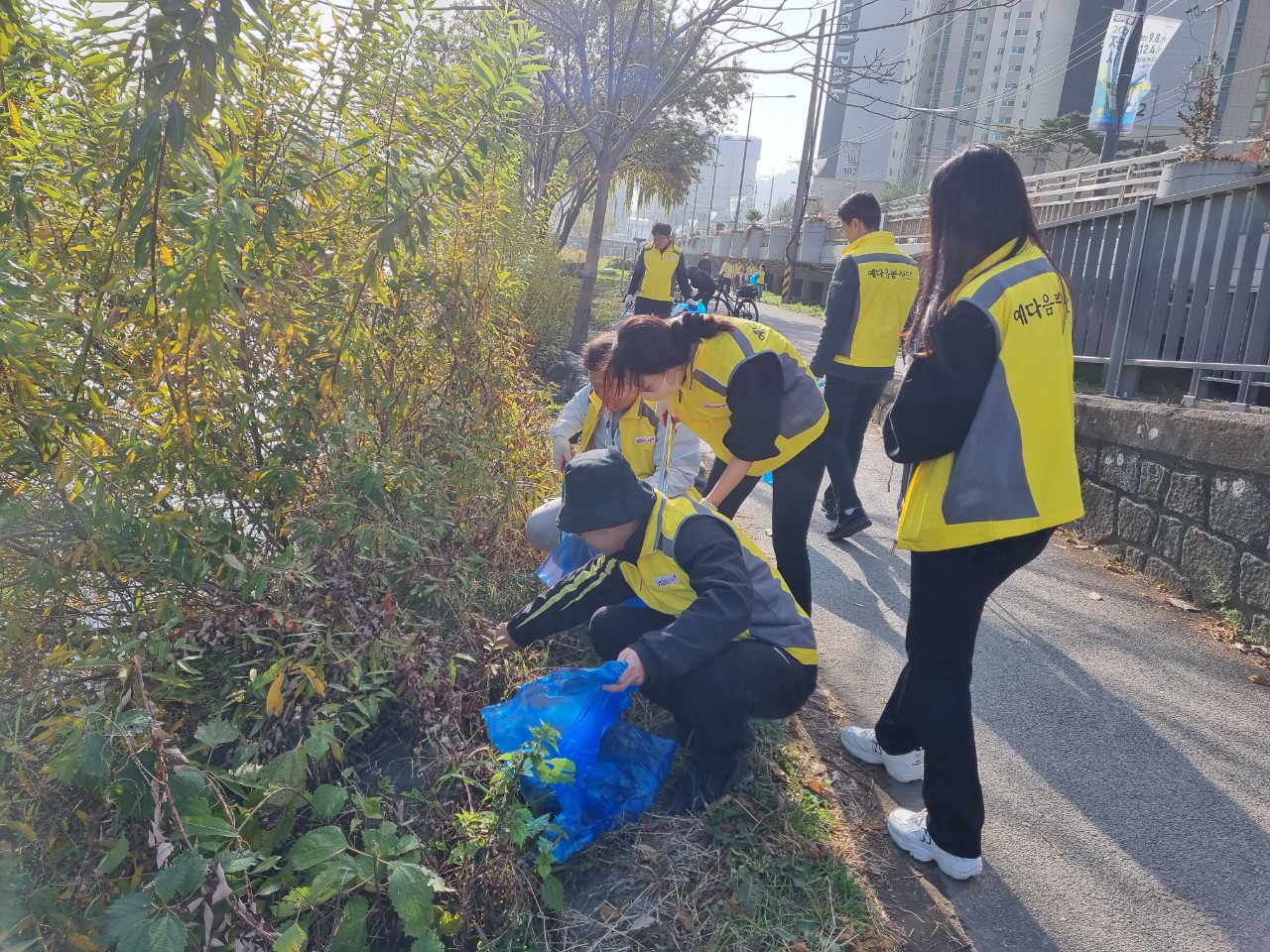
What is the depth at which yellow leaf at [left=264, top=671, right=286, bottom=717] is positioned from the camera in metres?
2.22

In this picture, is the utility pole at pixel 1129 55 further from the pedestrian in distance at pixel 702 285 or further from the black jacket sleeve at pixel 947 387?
the black jacket sleeve at pixel 947 387

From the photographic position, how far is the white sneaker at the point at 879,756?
3.03 metres

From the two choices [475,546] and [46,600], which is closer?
[46,600]

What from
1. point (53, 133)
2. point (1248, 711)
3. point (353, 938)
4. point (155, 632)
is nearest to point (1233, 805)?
point (1248, 711)

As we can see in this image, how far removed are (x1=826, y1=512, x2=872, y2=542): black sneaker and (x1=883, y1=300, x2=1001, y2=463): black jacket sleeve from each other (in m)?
3.07

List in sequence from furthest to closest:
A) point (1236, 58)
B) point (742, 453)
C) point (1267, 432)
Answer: point (1236, 58) → point (1267, 432) → point (742, 453)

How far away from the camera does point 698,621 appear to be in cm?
248

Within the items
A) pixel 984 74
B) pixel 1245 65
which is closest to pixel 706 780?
pixel 1245 65

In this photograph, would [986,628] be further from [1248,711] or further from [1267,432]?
[1267,432]

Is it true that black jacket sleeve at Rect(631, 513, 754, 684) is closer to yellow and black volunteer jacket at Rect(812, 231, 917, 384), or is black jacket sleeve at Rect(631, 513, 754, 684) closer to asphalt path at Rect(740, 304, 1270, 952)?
asphalt path at Rect(740, 304, 1270, 952)

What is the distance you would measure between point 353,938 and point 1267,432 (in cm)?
433

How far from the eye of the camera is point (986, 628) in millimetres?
4371

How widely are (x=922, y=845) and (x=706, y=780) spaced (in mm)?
663

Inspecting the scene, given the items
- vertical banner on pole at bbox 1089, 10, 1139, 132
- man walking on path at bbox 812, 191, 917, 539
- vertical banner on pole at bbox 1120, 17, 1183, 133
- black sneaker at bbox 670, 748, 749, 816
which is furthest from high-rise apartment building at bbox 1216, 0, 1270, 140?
black sneaker at bbox 670, 748, 749, 816
